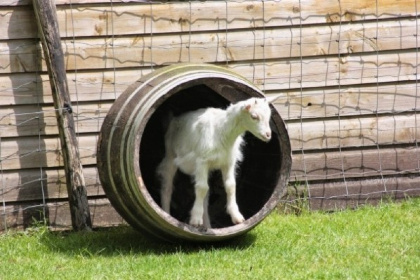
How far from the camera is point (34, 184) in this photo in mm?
8852

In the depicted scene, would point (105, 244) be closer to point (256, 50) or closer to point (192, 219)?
point (192, 219)

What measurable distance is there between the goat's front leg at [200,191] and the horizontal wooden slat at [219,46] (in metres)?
1.50

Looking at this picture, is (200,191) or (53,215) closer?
(200,191)

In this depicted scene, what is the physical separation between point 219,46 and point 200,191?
5.80 ft

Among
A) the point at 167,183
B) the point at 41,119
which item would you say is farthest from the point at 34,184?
the point at 167,183

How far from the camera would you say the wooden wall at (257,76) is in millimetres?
8750

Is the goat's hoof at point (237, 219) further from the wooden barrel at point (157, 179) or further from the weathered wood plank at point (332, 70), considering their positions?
the weathered wood plank at point (332, 70)

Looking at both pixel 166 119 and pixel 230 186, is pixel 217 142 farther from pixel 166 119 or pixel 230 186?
pixel 166 119

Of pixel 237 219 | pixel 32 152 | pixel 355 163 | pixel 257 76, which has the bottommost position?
pixel 237 219

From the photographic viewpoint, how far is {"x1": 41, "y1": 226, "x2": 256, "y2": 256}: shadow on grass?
7.85 m

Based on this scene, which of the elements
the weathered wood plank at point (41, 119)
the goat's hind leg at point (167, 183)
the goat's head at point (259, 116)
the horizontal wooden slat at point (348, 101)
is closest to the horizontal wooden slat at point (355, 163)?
the horizontal wooden slat at point (348, 101)

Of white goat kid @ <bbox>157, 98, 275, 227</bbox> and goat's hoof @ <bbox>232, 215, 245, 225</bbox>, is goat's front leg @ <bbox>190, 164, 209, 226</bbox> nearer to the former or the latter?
white goat kid @ <bbox>157, 98, 275, 227</bbox>

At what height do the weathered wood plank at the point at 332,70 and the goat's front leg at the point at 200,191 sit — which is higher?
the weathered wood plank at the point at 332,70

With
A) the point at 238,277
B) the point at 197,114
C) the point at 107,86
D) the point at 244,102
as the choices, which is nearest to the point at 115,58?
the point at 107,86
